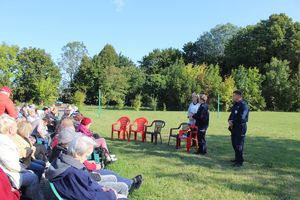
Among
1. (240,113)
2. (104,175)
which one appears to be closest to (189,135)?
(240,113)

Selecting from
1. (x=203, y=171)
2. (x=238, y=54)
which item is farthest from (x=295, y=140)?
(x=238, y=54)

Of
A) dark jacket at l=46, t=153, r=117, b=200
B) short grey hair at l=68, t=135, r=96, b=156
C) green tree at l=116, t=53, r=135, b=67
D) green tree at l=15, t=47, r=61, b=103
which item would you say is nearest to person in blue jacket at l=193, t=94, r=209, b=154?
short grey hair at l=68, t=135, r=96, b=156

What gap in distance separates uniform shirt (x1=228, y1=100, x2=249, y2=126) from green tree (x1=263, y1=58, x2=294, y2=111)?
135 feet

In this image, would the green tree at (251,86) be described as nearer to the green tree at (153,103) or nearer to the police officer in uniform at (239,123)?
the green tree at (153,103)

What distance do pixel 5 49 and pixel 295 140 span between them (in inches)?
2046

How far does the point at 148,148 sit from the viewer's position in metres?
11.1

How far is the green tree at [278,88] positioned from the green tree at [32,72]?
102ft

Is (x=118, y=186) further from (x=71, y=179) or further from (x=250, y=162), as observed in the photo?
(x=250, y=162)

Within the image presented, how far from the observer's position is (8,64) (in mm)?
56188

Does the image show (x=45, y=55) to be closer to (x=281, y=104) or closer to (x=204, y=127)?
(x=281, y=104)

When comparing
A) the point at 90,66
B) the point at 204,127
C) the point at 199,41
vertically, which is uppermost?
the point at 199,41

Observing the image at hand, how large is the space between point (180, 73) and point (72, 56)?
29.2 m

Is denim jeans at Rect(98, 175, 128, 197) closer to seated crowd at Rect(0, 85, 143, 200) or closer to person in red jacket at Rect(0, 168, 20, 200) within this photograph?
seated crowd at Rect(0, 85, 143, 200)

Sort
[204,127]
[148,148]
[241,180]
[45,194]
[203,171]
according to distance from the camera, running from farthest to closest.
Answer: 1. [148,148]
2. [204,127]
3. [203,171]
4. [241,180]
5. [45,194]
